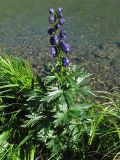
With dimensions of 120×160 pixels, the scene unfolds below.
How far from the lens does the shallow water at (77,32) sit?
806cm

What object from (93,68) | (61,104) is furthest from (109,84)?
(61,104)

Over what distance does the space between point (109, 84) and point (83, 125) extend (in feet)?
9.54

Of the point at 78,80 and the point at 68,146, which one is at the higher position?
the point at 78,80

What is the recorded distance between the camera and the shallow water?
806cm

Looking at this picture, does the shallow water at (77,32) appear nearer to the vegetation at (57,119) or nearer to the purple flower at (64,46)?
the vegetation at (57,119)

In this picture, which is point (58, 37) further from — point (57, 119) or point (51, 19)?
point (57, 119)

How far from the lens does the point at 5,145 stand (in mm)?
4828

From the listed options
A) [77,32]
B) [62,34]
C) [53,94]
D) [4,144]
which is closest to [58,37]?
[62,34]

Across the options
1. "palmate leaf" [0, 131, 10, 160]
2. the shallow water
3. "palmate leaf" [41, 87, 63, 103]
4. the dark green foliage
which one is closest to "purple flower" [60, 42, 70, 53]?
the dark green foliage

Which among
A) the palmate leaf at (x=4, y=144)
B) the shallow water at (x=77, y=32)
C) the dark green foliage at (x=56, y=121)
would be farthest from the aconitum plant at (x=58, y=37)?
the shallow water at (x=77, y=32)

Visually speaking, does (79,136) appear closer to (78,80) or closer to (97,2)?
(78,80)

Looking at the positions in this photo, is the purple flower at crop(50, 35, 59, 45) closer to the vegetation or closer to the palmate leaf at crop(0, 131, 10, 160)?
the vegetation

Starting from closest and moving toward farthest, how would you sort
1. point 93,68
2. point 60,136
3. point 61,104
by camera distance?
point 61,104 < point 60,136 < point 93,68

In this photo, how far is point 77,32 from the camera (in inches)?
379
